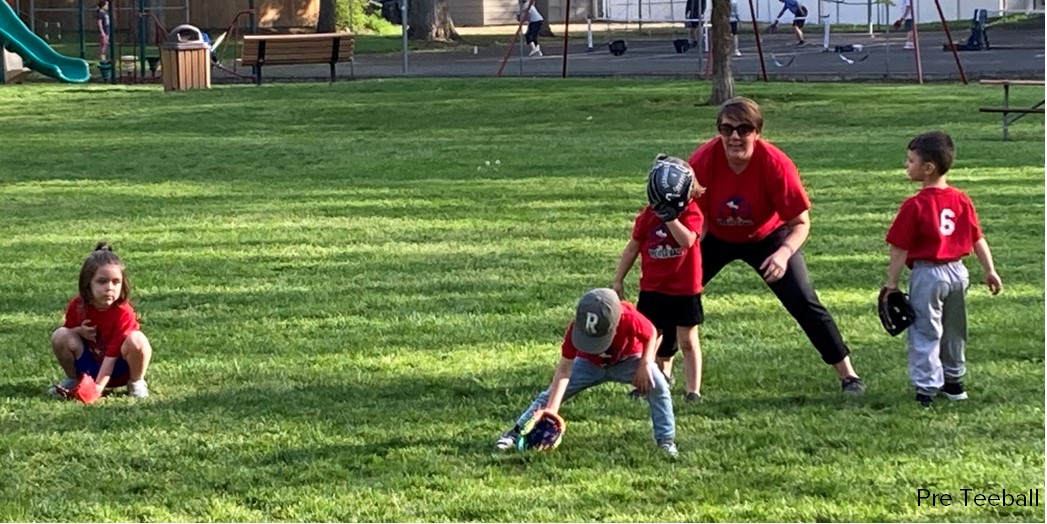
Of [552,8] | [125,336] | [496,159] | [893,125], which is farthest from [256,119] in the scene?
[552,8]

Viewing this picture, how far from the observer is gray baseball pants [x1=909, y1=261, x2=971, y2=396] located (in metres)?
Result: 7.06

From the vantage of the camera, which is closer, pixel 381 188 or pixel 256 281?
pixel 256 281

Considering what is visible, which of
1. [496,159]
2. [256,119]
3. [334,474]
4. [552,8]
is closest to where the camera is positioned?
[334,474]

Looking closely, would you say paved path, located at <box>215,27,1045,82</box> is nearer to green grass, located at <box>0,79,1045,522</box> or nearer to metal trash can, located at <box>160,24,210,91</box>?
metal trash can, located at <box>160,24,210,91</box>

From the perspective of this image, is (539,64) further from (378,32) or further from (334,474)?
(334,474)

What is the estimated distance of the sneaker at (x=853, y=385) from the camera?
7359mm

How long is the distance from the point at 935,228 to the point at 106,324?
11.9 feet

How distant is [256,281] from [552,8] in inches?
2173

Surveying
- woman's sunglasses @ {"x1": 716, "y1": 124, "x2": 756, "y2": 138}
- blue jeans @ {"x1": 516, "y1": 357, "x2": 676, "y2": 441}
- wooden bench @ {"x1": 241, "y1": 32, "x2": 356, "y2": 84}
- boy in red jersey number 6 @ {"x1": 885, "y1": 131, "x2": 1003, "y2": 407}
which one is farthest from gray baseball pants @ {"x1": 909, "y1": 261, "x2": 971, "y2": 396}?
wooden bench @ {"x1": 241, "y1": 32, "x2": 356, "y2": 84}

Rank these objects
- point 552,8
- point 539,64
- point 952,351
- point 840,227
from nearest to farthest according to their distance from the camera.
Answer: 1. point 952,351
2. point 840,227
3. point 539,64
4. point 552,8

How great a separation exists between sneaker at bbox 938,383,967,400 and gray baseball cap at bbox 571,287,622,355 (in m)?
1.74

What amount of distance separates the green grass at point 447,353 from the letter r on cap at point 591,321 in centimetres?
51

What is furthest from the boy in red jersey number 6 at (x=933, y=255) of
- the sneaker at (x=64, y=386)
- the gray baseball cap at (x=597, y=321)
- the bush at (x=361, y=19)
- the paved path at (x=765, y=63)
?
the bush at (x=361, y=19)

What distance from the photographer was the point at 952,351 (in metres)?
7.12
